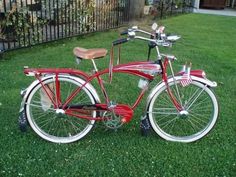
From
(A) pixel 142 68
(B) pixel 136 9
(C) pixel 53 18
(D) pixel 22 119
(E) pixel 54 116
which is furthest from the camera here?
(B) pixel 136 9

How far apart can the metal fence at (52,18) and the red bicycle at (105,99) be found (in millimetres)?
2970

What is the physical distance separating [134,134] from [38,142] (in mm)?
891

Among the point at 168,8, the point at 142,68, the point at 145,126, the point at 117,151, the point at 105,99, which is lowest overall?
the point at 117,151

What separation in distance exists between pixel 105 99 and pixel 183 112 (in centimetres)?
73

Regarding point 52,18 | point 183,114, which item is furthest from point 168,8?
point 183,114

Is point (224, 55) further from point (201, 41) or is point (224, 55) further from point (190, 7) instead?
point (190, 7)

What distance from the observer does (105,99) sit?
335 centimetres

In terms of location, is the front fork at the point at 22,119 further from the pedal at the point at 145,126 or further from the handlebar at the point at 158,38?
the pedal at the point at 145,126

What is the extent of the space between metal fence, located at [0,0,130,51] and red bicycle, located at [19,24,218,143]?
9.74 ft

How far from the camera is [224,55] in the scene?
22.3 ft

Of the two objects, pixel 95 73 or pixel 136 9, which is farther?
pixel 136 9

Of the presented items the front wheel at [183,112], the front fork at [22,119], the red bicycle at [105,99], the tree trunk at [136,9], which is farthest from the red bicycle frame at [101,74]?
the tree trunk at [136,9]

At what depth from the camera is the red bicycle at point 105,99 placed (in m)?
3.13

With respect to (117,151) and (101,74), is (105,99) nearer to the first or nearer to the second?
(101,74)
